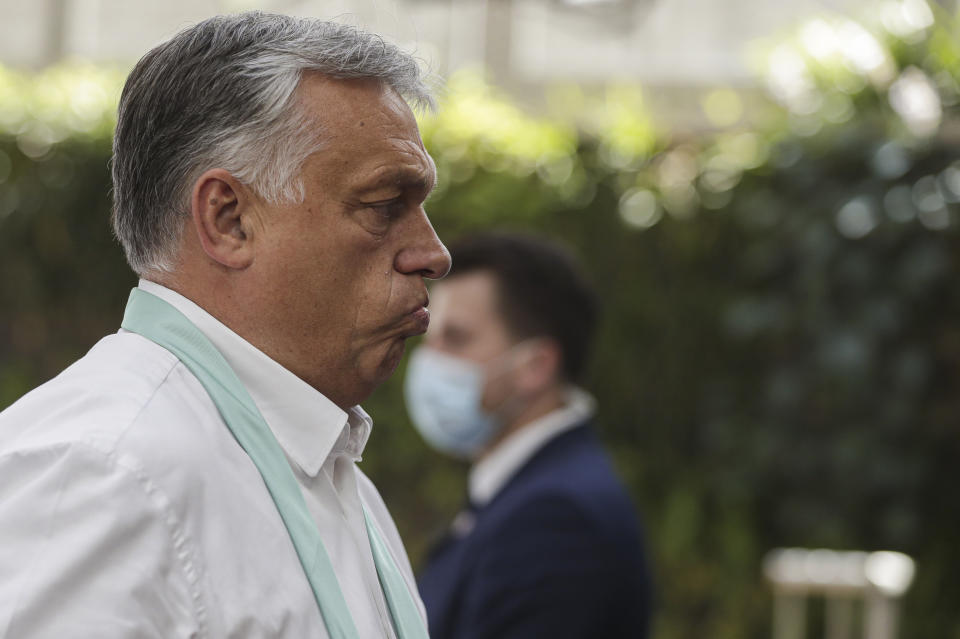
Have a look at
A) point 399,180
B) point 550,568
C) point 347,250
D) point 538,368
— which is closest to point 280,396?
point 347,250

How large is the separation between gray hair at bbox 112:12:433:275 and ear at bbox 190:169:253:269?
17 mm

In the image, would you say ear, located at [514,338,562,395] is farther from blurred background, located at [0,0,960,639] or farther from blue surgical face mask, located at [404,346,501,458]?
blurred background, located at [0,0,960,639]

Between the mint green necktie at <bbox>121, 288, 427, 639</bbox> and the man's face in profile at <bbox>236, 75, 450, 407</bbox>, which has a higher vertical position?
the man's face in profile at <bbox>236, 75, 450, 407</bbox>

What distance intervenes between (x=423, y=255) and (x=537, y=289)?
182cm

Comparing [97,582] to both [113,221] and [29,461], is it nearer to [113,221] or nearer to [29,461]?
[29,461]

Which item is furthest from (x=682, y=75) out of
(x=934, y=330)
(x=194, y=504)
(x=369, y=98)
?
(x=194, y=504)

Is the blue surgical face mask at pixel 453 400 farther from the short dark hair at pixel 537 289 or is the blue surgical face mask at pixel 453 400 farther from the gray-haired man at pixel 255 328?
the gray-haired man at pixel 255 328

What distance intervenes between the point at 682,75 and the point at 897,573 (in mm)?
3039

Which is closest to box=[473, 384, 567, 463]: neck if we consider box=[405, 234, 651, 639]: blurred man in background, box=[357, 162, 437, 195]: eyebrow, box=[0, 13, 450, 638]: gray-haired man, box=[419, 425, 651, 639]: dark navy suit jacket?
box=[405, 234, 651, 639]: blurred man in background

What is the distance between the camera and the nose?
1.41 meters

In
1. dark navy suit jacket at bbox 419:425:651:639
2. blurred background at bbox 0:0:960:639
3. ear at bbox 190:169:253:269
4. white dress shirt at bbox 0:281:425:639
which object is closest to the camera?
white dress shirt at bbox 0:281:425:639

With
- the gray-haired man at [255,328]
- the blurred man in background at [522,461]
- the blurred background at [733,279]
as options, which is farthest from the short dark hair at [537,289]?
the gray-haired man at [255,328]

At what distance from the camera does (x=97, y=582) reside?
1.05m

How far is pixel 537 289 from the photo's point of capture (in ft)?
10.6
